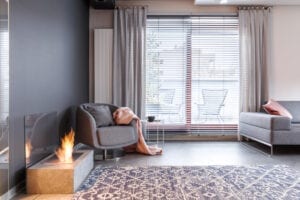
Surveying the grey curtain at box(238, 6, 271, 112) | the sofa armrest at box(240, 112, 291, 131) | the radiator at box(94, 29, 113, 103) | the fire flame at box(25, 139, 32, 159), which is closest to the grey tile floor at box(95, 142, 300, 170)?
the sofa armrest at box(240, 112, 291, 131)

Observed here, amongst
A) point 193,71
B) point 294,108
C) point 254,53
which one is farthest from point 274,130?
point 193,71

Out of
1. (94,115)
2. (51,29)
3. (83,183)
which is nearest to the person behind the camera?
(83,183)

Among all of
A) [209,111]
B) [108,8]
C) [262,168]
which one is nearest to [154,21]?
[108,8]

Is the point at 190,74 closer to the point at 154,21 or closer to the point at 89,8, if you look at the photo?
the point at 154,21

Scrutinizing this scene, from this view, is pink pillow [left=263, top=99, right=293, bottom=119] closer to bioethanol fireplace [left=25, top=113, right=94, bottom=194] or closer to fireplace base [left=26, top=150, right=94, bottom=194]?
bioethanol fireplace [left=25, top=113, right=94, bottom=194]

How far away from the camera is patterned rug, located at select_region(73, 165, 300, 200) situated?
2.43m

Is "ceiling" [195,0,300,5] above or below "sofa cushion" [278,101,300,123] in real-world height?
above

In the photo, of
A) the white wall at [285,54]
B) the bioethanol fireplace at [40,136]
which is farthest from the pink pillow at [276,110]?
the bioethanol fireplace at [40,136]

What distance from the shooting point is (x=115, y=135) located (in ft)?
12.2

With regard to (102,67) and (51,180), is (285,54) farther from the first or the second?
(51,180)

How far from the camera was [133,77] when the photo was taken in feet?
17.1

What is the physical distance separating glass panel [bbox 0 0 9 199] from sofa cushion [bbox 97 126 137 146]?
57.5 inches

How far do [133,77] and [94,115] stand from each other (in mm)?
1539

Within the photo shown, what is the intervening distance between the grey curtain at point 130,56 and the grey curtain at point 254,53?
2.00m
